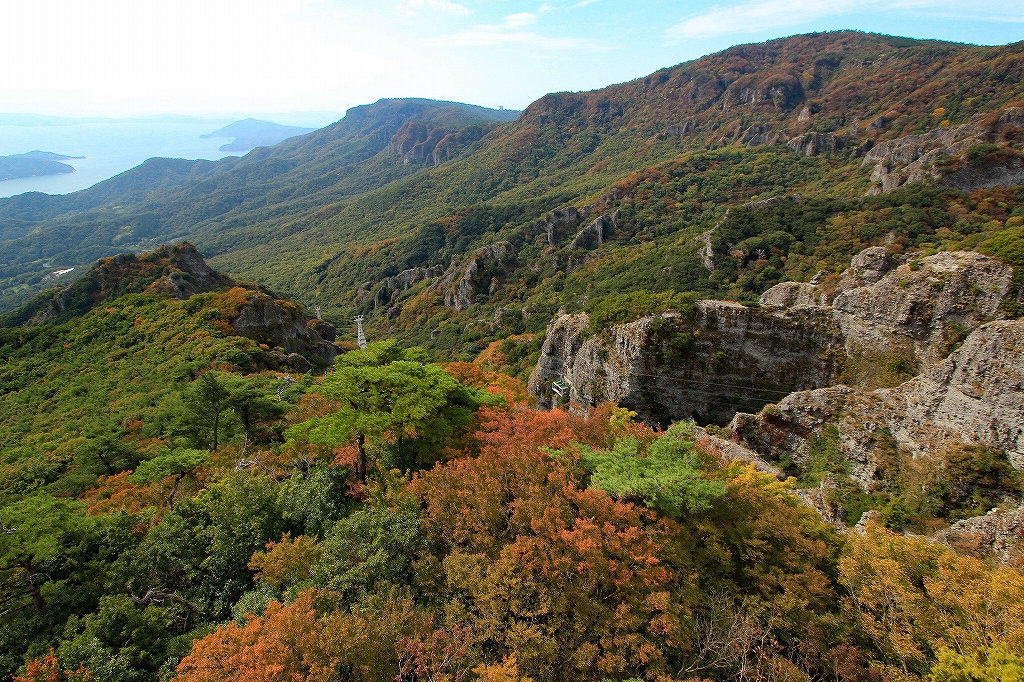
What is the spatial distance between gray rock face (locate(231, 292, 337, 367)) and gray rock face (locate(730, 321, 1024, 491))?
42584 millimetres

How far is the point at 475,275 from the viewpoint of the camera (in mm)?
96875

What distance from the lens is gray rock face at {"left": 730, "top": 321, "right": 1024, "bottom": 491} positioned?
13555 millimetres

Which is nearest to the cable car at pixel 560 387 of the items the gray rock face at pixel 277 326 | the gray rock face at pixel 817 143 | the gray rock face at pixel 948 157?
the gray rock face at pixel 277 326

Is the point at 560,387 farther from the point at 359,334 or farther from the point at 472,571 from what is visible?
the point at 359,334

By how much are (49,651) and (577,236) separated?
94.9 m

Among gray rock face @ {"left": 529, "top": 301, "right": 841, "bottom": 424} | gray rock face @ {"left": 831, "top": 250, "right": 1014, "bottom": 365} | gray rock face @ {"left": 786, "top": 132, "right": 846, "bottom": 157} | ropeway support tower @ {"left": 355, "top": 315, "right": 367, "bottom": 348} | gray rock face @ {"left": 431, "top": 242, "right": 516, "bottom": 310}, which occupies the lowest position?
ropeway support tower @ {"left": 355, "top": 315, "right": 367, "bottom": 348}

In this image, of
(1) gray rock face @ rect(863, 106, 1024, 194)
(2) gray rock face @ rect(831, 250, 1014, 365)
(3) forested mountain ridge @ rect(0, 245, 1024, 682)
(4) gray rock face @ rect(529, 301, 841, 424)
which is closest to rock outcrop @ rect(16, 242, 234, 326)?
(3) forested mountain ridge @ rect(0, 245, 1024, 682)

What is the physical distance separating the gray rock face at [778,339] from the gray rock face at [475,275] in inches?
2660

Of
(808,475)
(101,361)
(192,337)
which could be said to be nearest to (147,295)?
(101,361)

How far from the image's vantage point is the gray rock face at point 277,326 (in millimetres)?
47375

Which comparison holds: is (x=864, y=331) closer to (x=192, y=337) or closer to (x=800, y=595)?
(x=800, y=595)

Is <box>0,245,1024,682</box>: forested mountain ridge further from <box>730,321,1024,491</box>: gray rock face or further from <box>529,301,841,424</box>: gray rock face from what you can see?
<box>529,301,841,424</box>: gray rock face

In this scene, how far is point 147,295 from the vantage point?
172 feet

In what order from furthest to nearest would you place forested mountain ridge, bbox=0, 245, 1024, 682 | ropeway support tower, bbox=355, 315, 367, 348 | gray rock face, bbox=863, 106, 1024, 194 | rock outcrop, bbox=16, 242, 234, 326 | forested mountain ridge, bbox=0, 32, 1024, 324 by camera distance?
forested mountain ridge, bbox=0, 32, 1024, 324 < ropeway support tower, bbox=355, 315, 367, 348 < rock outcrop, bbox=16, 242, 234, 326 < gray rock face, bbox=863, 106, 1024, 194 < forested mountain ridge, bbox=0, 245, 1024, 682
